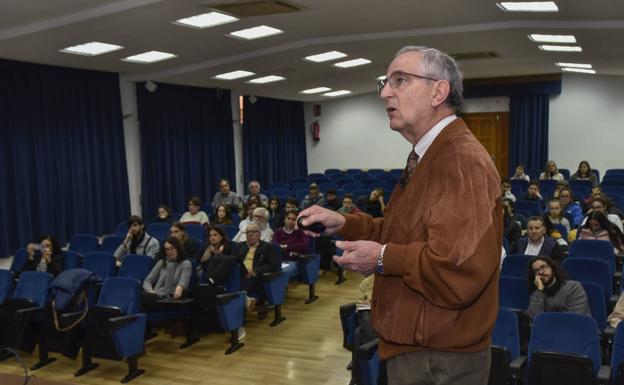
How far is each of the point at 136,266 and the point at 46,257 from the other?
1.03 m

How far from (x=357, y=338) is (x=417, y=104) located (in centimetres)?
304

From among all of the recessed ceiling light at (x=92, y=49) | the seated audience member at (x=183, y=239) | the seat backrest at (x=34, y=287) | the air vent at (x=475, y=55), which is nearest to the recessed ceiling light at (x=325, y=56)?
the air vent at (x=475, y=55)

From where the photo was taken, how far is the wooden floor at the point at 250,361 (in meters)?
4.94

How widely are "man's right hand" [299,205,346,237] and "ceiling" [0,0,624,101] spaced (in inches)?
152

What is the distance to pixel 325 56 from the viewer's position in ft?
34.2

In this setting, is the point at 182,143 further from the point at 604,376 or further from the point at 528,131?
the point at 604,376

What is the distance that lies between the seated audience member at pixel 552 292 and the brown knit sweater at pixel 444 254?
3.37 m

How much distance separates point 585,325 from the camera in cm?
375

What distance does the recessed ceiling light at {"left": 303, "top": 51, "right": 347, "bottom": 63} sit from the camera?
10.2m

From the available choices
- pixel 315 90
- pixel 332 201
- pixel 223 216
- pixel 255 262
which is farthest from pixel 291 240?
pixel 315 90

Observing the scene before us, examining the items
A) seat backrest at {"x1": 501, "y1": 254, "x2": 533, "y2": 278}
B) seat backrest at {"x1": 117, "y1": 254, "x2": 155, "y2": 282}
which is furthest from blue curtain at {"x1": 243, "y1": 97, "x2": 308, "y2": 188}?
seat backrest at {"x1": 501, "y1": 254, "x2": 533, "y2": 278}

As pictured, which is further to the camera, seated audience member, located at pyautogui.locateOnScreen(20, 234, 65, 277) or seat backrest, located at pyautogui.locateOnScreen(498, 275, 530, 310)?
seated audience member, located at pyautogui.locateOnScreen(20, 234, 65, 277)

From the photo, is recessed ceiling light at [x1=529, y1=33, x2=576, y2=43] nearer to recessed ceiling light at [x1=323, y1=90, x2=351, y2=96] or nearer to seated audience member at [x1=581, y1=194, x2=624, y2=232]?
seated audience member at [x1=581, y1=194, x2=624, y2=232]

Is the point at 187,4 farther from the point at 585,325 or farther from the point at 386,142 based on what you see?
the point at 386,142
